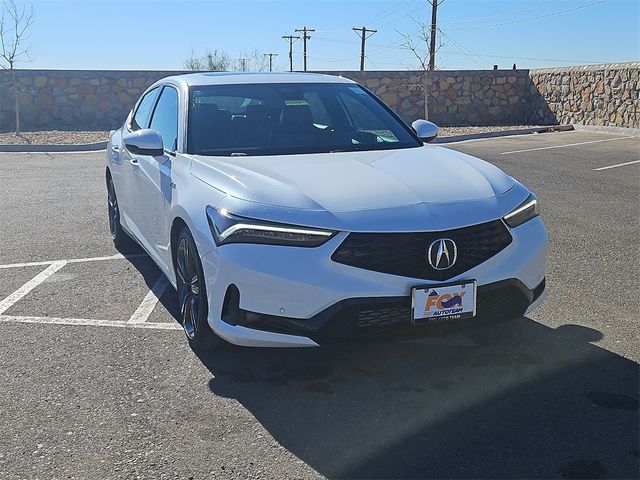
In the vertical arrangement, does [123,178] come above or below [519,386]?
above

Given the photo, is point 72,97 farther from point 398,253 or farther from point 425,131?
point 398,253

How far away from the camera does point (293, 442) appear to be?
11.0 feet

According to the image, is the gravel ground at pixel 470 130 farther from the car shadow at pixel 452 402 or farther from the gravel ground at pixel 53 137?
the car shadow at pixel 452 402

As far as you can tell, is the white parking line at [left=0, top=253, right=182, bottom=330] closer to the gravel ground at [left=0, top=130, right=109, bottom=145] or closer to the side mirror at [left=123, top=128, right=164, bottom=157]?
the side mirror at [left=123, top=128, right=164, bottom=157]

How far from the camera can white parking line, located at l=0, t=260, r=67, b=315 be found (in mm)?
5496

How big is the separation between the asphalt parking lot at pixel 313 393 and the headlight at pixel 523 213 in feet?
1.95

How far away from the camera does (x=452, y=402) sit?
3.70 metres

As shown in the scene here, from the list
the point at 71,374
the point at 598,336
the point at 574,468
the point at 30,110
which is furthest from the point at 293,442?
the point at 30,110

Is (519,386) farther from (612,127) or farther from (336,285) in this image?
(612,127)

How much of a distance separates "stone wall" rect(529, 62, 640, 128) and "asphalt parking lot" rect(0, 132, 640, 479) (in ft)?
49.1

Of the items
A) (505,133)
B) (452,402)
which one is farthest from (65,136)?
(452,402)

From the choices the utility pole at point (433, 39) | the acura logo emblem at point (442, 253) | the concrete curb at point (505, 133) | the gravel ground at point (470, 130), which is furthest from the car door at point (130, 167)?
the utility pole at point (433, 39)

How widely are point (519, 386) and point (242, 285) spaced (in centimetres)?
148

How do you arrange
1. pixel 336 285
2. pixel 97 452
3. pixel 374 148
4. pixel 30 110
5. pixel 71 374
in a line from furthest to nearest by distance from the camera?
1. pixel 30 110
2. pixel 374 148
3. pixel 71 374
4. pixel 336 285
5. pixel 97 452
